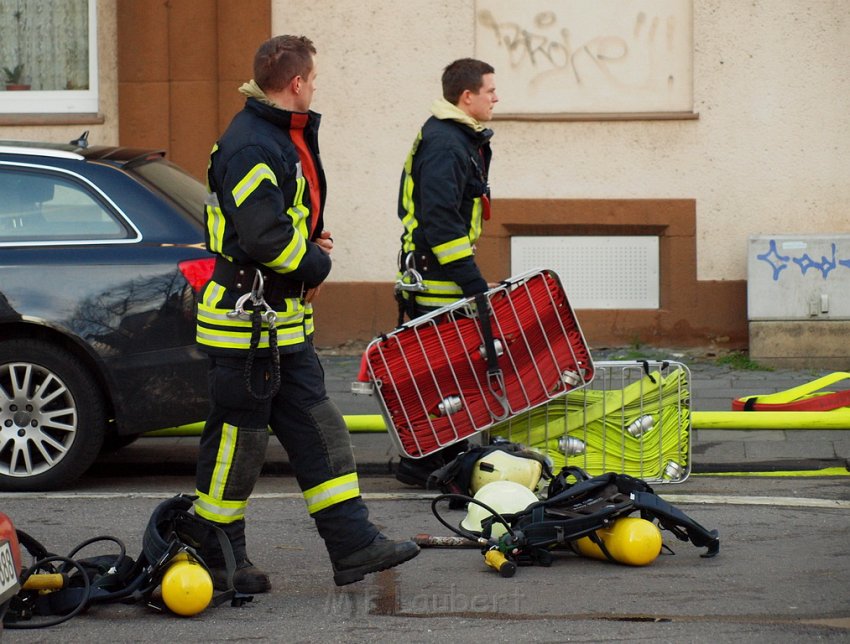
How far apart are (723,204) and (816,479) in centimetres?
438

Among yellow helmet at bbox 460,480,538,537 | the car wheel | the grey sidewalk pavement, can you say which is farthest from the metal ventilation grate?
yellow helmet at bbox 460,480,538,537

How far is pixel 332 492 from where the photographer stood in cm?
509

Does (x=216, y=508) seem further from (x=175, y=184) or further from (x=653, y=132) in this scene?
(x=653, y=132)

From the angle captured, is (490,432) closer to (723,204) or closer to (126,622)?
(126,622)

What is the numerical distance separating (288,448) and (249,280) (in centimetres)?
60

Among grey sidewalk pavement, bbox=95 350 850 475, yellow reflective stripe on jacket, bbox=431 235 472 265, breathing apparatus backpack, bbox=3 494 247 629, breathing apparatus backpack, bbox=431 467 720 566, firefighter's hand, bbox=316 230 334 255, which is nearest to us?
breathing apparatus backpack, bbox=3 494 247 629

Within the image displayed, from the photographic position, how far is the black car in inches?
274

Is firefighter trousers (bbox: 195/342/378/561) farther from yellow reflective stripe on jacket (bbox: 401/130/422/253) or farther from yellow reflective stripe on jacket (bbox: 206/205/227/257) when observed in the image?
yellow reflective stripe on jacket (bbox: 401/130/422/253)

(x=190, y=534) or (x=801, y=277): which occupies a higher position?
(x=801, y=277)

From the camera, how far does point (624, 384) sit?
7156mm

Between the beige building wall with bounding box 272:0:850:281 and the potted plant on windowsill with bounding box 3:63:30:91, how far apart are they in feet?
7.10

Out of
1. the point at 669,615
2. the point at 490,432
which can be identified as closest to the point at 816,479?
the point at 490,432

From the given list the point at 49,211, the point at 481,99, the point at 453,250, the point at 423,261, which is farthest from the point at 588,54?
the point at 49,211

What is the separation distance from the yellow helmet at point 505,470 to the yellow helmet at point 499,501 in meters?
0.35
